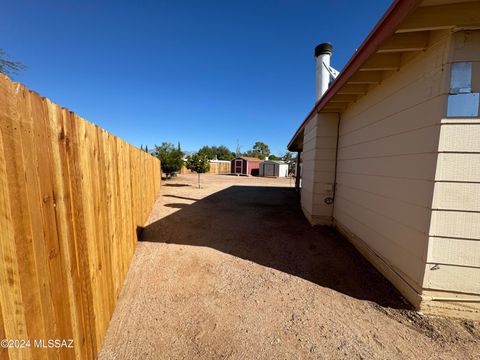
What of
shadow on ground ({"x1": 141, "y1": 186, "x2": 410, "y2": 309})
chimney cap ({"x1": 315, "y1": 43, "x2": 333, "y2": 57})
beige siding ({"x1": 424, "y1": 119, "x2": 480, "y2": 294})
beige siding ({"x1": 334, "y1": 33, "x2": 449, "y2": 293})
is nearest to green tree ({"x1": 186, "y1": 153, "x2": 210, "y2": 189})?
shadow on ground ({"x1": 141, "y1": 186, "x2": 410, "y2": 309})

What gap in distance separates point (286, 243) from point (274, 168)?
1060 inches

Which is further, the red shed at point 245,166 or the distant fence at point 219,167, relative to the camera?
the distant fence at point 219,167

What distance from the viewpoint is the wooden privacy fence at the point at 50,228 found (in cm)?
96

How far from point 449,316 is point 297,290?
1613mm

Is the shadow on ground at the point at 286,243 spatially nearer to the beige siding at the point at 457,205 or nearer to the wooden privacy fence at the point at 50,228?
the beige siding at the point at 457,205

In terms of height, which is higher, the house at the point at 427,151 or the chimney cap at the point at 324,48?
the chimney cap at the point at 324,48

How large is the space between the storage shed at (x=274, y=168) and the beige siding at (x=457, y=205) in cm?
2835

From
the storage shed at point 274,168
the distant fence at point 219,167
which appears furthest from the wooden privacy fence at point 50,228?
the distant fence at point 219,167

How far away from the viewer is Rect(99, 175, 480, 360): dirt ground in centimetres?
193

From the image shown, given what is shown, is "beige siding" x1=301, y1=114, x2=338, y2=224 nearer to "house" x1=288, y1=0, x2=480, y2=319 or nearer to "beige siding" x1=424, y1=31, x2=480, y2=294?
"house" x1=288, y1=0, x2=480, y2=319

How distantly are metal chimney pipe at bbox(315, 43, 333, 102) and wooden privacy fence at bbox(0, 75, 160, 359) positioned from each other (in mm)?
6430

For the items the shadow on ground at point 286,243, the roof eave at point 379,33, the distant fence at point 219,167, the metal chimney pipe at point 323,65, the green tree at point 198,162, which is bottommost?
the shadow on ground at point 286,243

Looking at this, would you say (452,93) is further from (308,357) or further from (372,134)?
(308,357)

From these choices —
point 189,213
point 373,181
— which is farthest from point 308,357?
point 189,213
